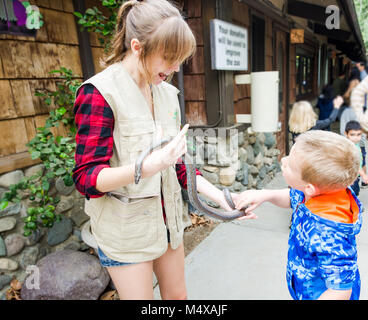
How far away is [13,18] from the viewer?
199cm

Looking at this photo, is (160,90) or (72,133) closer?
(160,90)

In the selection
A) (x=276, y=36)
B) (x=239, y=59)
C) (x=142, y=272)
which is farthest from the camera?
(x=276, y=36)

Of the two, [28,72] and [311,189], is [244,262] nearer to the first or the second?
[311,189]

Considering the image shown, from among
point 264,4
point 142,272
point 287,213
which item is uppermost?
point 264,4

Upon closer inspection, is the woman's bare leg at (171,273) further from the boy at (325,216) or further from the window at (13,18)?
the window at (13,18)

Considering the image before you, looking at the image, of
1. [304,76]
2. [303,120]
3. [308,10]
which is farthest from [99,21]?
[304,76]

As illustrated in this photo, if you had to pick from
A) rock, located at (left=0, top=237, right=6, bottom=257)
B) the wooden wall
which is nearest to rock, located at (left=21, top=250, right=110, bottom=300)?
rock, located at (left=0, top=237, right=6, bottom=257)

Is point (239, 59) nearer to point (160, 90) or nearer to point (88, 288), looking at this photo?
point (160, 90)

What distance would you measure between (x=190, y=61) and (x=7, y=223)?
7.84 feet

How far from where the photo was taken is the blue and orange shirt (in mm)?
1006

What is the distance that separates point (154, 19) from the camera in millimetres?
958

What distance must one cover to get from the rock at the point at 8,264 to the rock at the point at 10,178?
542 millimetres

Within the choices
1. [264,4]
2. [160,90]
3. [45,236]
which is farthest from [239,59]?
[45,236]

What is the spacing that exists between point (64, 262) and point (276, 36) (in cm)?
481
